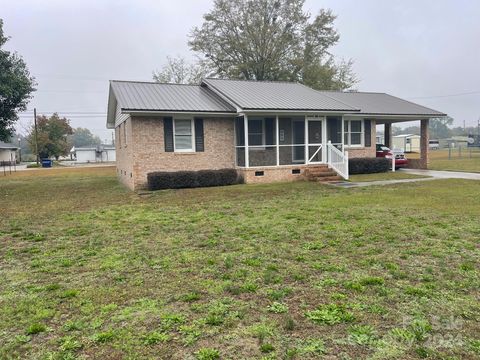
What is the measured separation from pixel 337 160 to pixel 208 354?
15.0m

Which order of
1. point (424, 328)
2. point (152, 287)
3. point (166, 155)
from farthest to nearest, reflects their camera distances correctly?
point (166, 155) < point (152, 287) < point (424, 328)

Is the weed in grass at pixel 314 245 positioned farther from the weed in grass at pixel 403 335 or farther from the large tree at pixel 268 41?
the large tree at pixel 268 41

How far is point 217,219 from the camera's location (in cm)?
864

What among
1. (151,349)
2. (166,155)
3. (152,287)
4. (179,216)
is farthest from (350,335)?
(166,155)

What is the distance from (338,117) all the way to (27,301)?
1649cm

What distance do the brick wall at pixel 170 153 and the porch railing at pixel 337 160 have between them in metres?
4.36

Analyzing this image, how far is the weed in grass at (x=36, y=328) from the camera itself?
11.1 feet

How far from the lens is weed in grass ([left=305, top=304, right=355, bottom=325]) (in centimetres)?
347

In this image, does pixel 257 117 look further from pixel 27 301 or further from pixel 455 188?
pixel 27 301

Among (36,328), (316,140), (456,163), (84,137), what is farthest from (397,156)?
(84,137)

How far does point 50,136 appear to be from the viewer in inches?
2286

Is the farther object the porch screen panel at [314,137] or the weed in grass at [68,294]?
the porch screen panel at [314,137]

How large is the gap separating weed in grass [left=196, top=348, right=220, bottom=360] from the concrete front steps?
13.6m

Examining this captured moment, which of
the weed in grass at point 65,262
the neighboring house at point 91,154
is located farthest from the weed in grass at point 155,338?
the neighboring house at point 91,154
